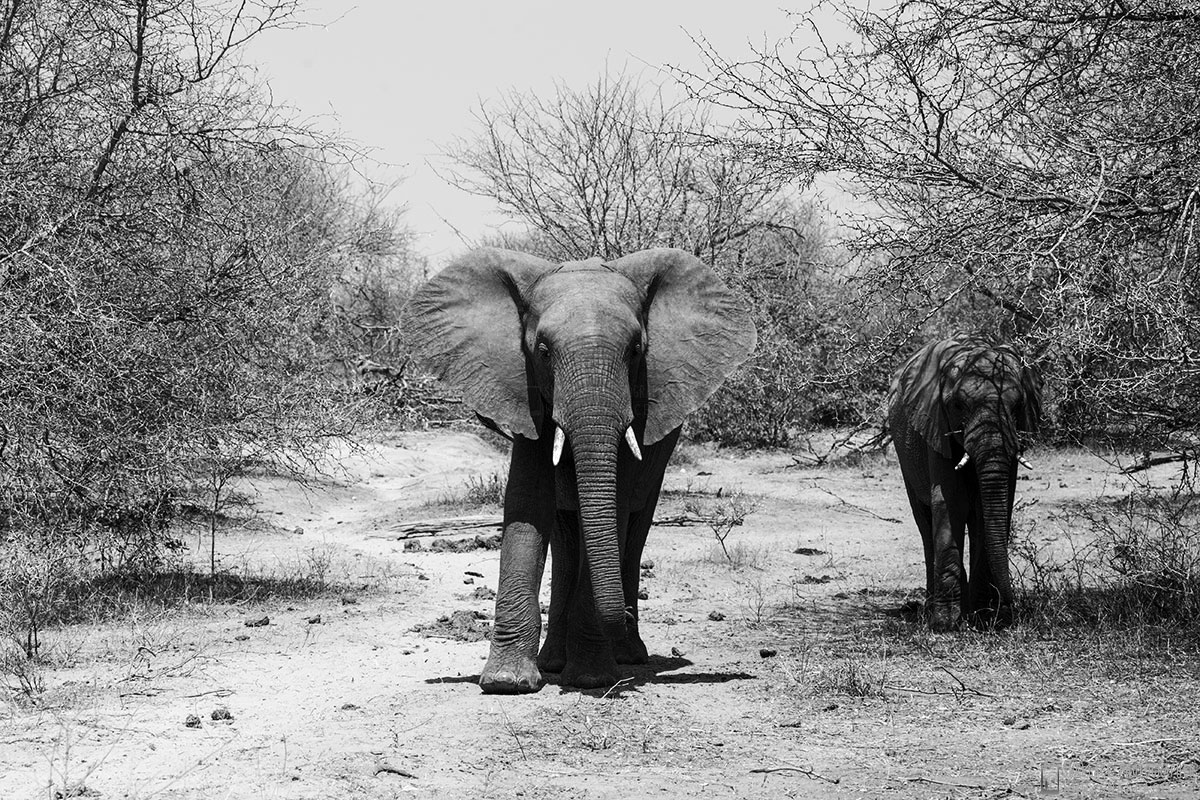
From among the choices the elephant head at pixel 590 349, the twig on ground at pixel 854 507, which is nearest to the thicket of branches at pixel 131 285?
the elephant head at pixel 590 349

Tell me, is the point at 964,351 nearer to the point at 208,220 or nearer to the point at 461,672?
the point at 461,672

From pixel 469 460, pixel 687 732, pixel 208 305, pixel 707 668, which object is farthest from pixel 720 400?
pixel 687 732

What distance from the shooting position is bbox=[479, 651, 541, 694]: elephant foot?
22.5 ft

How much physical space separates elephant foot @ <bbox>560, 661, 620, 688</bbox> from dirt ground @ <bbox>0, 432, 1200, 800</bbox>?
11 cm

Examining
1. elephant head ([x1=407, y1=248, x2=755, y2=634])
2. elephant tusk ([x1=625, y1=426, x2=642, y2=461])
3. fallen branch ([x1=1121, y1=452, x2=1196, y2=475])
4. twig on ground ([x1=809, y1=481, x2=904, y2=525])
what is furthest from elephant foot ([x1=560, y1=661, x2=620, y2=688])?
twig on ground ([x1=809, y1=481, x2=904, y2=525])

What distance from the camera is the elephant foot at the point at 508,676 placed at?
685cm

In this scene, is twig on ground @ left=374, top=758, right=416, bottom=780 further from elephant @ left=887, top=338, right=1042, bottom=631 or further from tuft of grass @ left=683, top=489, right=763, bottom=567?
tuft of grass @ left=683, top=489, right=763, bottom=567

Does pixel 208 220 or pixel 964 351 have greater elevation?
pixel 208 220

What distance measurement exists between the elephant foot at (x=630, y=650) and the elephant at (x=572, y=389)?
330 millimetres

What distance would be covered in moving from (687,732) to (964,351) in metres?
3.93

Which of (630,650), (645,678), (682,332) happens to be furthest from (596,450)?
(630,650)

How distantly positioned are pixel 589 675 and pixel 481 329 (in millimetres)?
1833

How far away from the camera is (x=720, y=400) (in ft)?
74.2

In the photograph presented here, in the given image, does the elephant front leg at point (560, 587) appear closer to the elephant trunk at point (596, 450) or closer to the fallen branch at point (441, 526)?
the elephant trunk at point (596, 450)
